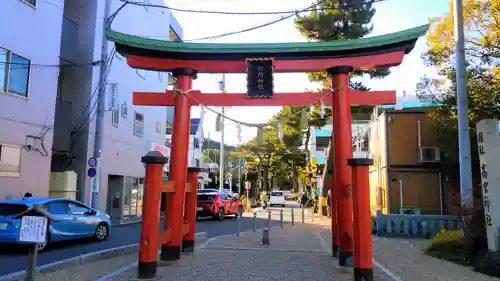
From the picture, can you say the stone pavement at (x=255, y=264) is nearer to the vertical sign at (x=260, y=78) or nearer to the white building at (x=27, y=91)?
the vertical sign at (x=260, y=78)

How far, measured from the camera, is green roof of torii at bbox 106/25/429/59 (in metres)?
9.56

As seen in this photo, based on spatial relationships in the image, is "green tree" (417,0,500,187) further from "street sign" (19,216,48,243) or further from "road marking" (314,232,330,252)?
"street sign" (19,216,48,243)

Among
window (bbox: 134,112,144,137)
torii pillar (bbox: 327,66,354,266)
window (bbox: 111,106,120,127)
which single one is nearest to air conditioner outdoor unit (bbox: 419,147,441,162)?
torii pillar (bbox: 327,66,354,266)

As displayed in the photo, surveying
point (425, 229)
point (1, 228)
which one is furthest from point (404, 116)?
point (1, 228)

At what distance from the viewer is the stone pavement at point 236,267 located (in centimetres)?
803

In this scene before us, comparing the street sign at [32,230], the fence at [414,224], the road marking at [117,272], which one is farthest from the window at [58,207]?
the fence at [414,224]

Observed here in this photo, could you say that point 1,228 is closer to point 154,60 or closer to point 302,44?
point 154,60

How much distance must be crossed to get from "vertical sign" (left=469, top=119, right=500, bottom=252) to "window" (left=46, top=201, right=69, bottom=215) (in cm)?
1073

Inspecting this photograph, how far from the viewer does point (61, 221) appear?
12.0m

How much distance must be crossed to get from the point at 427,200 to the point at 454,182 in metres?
1.32

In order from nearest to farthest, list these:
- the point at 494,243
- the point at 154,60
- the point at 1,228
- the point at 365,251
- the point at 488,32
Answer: the point at 365,251, the point at 494,243, the point at 154,60, the point at 1,228, the point at 488,32

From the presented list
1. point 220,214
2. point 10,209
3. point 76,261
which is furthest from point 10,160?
point 220,214

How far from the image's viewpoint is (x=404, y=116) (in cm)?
1900

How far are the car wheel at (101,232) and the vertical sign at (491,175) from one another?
10.8 m
